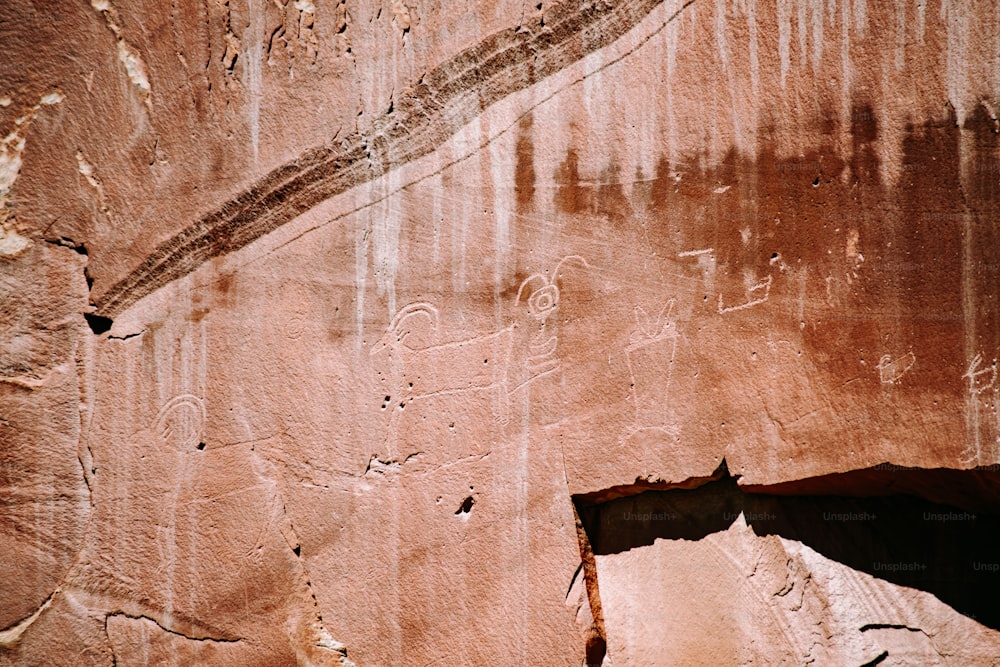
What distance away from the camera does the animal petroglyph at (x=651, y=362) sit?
2.24 meters

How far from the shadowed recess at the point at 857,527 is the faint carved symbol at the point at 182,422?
3.41 feet

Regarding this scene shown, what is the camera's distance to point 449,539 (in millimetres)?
2285

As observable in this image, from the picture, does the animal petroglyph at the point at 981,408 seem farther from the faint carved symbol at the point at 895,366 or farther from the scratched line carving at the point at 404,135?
the scratched line carving at the point at 404,135

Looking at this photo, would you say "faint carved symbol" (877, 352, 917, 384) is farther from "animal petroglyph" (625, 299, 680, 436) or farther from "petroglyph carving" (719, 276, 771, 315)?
"animal petroglyph" (625, 299, 680, 436)

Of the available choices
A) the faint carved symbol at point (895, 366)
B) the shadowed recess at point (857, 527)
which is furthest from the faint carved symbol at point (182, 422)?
the faint carved symbol at point (895, 366)

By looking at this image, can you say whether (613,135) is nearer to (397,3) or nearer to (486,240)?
(486,240)

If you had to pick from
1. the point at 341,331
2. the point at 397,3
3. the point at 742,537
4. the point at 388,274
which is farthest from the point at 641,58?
the point at 742,537

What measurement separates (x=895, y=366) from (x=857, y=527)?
1.58 feet

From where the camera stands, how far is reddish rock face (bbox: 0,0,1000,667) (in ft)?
7.07

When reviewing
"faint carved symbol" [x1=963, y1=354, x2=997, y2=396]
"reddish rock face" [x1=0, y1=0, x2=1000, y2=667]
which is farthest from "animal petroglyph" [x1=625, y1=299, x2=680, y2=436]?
"faint carved symbol" [x1=963, y1=354, x2=997, y2=396]

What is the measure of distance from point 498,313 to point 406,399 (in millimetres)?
329

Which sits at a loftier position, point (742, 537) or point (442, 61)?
point (442, 61)

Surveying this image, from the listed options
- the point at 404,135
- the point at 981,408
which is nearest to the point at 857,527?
the point at 981,408

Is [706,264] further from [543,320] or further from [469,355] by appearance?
[469,355]
